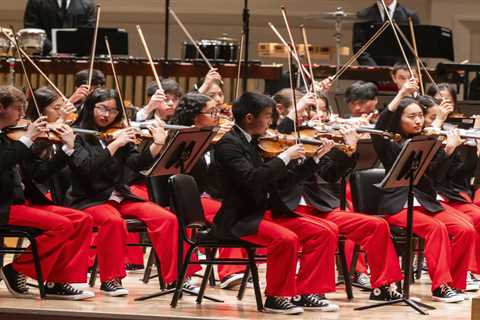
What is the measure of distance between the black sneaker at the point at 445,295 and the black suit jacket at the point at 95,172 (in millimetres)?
1763

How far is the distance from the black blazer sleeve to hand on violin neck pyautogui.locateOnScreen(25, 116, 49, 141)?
0.90m

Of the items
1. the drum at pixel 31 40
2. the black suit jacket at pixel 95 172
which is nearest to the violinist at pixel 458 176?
the black suit jacket at pixel 95 172

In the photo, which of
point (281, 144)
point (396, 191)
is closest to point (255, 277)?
point (281, 144)

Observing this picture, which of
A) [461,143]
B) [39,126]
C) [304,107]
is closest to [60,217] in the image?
[39,126]

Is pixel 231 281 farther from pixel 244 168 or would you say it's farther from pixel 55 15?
pixel 55 15

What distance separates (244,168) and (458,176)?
74.4 inches

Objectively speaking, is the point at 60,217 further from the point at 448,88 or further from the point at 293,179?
the point at 448,88

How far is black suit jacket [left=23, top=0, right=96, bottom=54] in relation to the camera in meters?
10.0

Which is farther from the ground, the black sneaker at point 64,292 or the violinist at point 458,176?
the violinist at point 458,176

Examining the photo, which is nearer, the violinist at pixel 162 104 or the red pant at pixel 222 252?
the red pant at pixel 222 252

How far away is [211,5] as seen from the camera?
39.0 ft

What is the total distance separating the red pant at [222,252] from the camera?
260 inches

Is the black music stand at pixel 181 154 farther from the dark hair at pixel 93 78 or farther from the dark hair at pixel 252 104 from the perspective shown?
the dark hair at pixel 93 78

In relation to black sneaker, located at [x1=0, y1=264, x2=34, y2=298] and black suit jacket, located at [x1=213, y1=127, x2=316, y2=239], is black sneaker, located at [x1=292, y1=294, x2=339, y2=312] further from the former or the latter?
black sneaker, located at [x1=0, y1=264, x2=34, y2=298]
